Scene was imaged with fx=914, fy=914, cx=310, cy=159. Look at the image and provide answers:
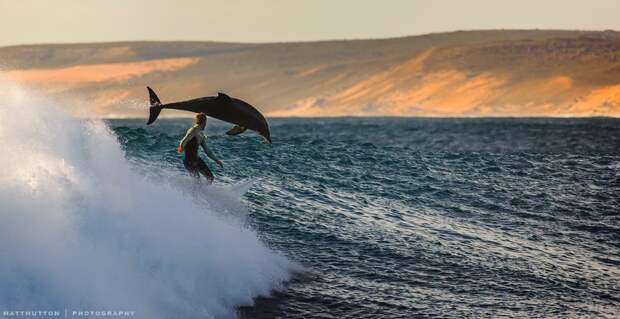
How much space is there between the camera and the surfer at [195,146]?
18938 millimetres

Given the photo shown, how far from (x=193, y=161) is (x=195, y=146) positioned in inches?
14.3

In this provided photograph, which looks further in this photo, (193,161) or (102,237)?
(193,161)

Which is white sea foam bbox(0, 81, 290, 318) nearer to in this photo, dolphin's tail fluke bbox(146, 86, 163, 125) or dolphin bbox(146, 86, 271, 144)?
dolphin's tail fluke bbox(146, 86, 163, 125)

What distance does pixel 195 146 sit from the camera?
754 inches

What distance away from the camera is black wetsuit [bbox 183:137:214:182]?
1914cm

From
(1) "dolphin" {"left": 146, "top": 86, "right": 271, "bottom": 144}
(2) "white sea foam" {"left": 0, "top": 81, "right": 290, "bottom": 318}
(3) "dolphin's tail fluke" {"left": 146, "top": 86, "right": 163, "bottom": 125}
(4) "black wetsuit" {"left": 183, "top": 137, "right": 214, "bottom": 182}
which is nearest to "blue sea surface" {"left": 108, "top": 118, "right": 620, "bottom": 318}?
(2) "white sea foam" {"left": 0, "top": 81, "right": 290, "bottom": 318}

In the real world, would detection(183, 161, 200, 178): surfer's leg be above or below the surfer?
below

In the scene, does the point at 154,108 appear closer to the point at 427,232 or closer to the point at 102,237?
the point at 102,237

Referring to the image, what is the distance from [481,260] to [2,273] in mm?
10000

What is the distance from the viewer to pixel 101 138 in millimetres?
18047

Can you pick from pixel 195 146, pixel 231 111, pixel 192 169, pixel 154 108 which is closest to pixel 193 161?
pixel 192 169

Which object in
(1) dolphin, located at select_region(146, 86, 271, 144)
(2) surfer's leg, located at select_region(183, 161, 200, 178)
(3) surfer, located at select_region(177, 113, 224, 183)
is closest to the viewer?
(1) dolphin, located at select_region(146, 86, 271, 144)

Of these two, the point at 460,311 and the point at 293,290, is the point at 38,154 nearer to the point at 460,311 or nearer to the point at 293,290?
the point at 293,290

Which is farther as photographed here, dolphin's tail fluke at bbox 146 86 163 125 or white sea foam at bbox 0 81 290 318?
dolphin's tail fluke at bbox 146 86 163 125
